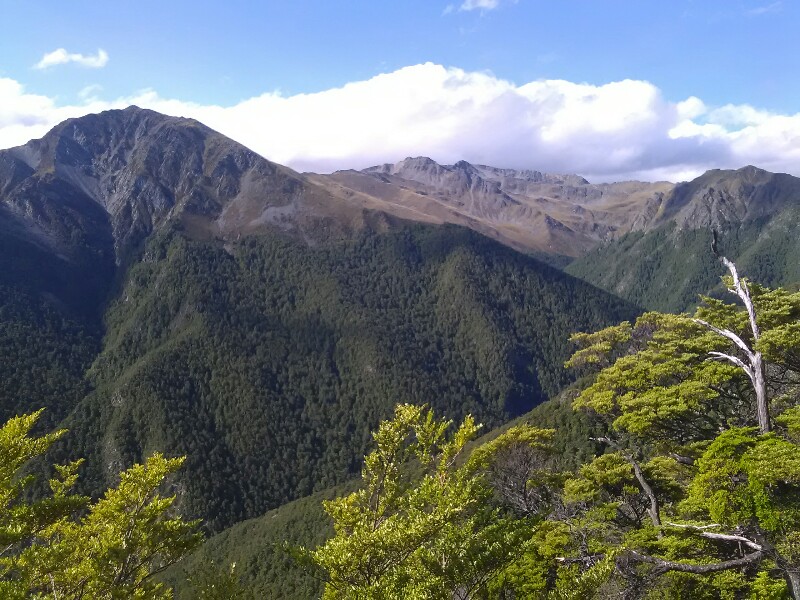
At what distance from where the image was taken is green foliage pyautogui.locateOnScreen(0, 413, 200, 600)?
59.6 ft

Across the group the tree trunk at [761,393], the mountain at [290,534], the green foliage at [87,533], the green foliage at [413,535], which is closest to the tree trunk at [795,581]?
the tree trunk at [761,393]

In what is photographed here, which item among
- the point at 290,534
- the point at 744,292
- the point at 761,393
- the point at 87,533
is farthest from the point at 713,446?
the point at 290,534

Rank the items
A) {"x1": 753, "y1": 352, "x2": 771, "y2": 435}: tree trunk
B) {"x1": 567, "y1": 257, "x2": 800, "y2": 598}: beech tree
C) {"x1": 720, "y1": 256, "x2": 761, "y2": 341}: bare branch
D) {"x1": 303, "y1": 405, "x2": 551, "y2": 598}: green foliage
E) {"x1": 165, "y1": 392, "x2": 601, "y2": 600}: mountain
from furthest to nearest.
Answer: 1. {"x1": 165, "y1": 392, "x2": 601, "y2": 600}: mountain
2. {"x1": 720, "y1": 256, "x2": 761, "y2": 341}: bare branch
3. {"x1": 753, "y1": 352, "x2": 771, "y2": 435}: tree trunk
4. {"x1": 567, "y1": 257, "x2": 800, "y2": 598}: beech tree
5. {"x1": 303, "y1": 405, "x2": 551, "y2": 598}: green foliage

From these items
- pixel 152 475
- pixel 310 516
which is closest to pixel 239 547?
pixel 310 516

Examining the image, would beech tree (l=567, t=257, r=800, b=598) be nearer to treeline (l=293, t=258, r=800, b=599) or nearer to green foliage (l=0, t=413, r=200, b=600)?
treeline (l=293, t=258, r=800, b=599)

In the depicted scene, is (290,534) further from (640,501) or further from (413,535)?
(413,535)

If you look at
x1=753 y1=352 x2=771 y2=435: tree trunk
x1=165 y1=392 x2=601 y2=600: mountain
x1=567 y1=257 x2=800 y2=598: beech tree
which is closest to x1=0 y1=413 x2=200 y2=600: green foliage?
x1=567 y1=257 x2=800 y2=598: beech tree

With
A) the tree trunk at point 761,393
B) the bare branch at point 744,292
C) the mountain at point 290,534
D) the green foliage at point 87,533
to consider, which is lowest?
the mountain at point 290,534

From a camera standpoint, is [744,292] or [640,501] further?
[640,501]

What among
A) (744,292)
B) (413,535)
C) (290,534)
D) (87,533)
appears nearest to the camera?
(413,535)

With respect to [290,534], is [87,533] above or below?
above

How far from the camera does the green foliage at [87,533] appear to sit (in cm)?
1816

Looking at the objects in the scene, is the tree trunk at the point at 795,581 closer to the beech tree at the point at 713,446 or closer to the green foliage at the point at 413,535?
the beech tree at the point at 713,446

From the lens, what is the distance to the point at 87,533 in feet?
72.3
